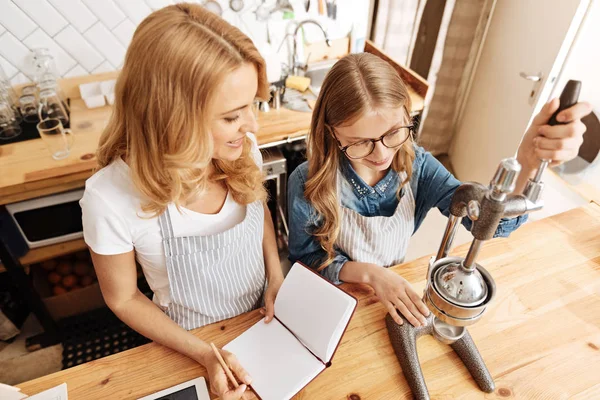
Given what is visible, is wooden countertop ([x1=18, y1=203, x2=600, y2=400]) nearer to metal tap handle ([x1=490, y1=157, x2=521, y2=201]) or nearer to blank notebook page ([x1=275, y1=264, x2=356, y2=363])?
blank notebook page ([x1=275, y1=264, x2=356, y2=363])

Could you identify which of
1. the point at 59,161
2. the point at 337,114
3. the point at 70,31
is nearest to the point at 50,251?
the point at 59,161

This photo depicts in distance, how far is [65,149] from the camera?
1.88 m

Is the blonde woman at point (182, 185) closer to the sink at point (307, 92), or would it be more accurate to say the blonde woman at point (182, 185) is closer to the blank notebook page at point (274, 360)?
the blank notebook page at point (274, 360)

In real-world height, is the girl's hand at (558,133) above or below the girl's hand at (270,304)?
above

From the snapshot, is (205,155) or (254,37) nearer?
(205,155)

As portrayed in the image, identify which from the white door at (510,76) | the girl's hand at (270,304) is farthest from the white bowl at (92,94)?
the white door at (510,76)

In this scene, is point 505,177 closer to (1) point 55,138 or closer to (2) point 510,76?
(1) point 55,138

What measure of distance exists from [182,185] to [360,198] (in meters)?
0.57

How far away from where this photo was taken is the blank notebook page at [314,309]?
3.07ft

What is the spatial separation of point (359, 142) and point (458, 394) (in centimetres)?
67

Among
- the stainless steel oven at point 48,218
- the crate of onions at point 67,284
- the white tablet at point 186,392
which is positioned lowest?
the crate of onions at point 67,284

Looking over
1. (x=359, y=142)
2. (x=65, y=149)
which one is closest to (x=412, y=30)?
(x=359, y=142)

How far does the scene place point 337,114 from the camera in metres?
1.14

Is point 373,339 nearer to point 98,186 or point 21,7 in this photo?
point 98,186
